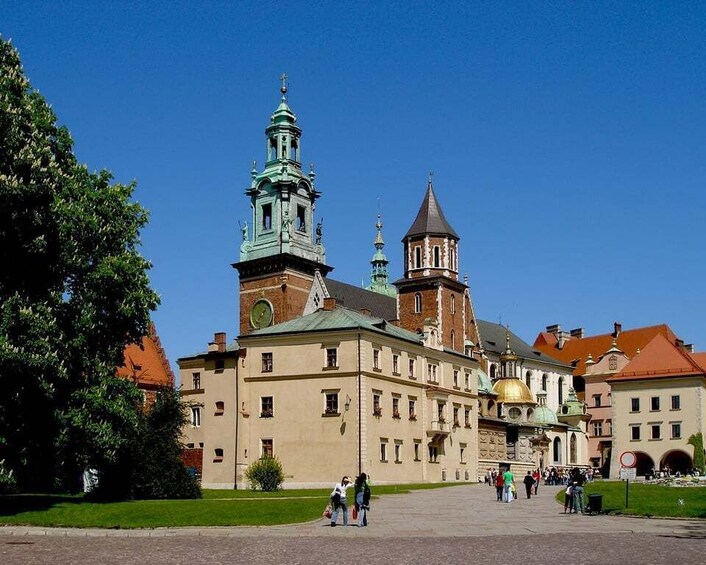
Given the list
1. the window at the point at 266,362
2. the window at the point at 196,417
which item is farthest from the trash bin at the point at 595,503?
the window at the point at 196,417

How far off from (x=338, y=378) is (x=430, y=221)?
38.1 m

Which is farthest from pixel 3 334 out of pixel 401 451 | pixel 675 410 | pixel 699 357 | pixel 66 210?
pixel 699 357

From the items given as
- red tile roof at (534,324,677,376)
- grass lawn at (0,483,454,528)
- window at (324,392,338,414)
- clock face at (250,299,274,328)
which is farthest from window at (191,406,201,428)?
red tile roof at (534,324,677,376)

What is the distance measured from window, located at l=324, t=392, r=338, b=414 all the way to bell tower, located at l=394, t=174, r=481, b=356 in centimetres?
3341

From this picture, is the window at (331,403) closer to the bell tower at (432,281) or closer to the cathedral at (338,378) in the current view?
the cathedral at (338,378)

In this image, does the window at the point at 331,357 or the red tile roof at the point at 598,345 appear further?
the red tile roof at the point at 598,345

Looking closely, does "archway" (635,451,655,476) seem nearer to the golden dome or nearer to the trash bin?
the golden dome

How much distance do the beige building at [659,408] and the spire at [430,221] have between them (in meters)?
22.1

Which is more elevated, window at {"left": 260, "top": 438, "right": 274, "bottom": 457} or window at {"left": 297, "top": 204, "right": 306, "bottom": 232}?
window at {"left": 297, "top": 204, "right": 306, "bottom": 232}

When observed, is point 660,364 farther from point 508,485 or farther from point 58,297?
point 58,297

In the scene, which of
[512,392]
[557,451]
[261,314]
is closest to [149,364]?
[261,314]

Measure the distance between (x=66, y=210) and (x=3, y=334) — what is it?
554 cm

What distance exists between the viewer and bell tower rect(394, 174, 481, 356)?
102 meters

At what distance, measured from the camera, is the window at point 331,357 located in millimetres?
68938
